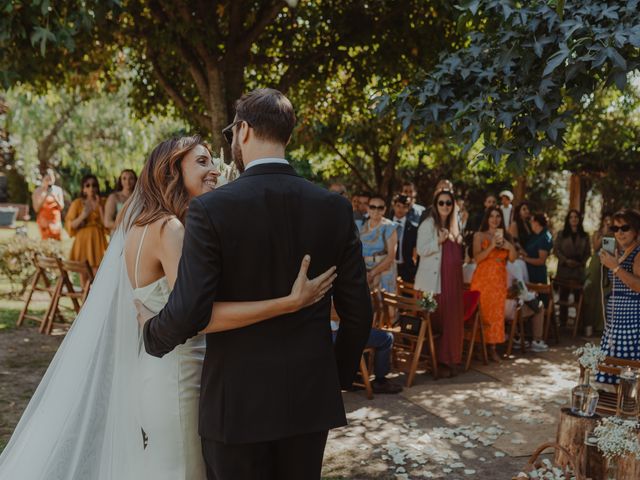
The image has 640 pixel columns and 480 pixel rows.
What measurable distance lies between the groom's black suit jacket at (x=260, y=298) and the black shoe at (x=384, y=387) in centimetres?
470

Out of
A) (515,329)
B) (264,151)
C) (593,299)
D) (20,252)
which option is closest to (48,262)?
(20,252)

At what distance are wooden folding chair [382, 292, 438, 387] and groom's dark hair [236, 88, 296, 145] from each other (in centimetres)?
507

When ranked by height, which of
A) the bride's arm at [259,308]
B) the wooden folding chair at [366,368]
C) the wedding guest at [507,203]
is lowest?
the wooden folding chair at [366,368]

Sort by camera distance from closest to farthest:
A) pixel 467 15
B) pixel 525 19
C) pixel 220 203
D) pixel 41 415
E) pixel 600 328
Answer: pixel 220 203, pixel 41 415, pixel 525 19, pixel 467 15, pixel 600 328

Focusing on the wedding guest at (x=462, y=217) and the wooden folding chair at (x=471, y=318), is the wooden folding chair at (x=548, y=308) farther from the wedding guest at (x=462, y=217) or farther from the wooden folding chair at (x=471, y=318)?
the wooden folding chair at (x=471, y=318)

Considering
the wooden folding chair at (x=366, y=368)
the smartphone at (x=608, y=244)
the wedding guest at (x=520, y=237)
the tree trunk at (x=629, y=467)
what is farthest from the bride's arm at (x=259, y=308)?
the wedding guest at (x=520, y=237)

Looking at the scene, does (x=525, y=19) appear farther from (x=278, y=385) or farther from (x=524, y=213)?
(x=524, y=213)

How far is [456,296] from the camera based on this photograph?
780 cm

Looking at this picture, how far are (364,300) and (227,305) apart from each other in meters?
0.54

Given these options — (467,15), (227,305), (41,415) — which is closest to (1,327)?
(41,415)

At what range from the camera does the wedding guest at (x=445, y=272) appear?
7.76m

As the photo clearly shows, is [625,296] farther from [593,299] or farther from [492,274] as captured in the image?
[593,299]

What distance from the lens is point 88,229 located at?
9.59m

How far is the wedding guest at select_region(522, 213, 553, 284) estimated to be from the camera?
10367 millimetres
